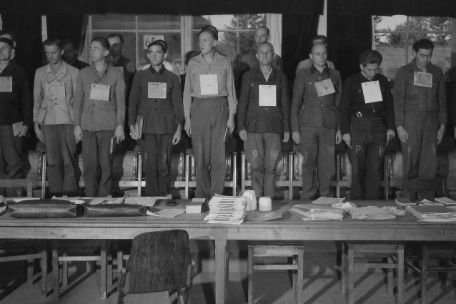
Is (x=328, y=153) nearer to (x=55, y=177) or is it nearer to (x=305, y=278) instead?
(x=305, y=278)

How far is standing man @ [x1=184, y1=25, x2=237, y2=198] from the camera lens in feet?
15.7

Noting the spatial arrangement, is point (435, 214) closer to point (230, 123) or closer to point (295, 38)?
point (230, 123)

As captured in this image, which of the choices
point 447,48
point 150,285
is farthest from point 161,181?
point 447,48

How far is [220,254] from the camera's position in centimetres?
307

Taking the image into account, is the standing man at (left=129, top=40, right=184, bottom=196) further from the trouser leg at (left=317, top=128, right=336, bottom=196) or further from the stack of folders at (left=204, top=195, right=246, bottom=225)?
the stack of folders at (left=204, top=195, right=246, bottom=225)

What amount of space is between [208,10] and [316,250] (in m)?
2.70

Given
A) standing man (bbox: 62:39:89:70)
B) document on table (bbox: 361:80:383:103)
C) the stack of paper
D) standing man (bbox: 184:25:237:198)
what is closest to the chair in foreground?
the stack of paper

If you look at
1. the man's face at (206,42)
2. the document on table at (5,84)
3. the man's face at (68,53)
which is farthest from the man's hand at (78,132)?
the man's face at (206,42)

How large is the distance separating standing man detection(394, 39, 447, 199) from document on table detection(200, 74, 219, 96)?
1562 millimetres

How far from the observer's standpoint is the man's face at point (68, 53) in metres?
5.57

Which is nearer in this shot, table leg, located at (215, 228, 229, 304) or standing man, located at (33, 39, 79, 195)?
table leg, located at (215, 228, 229, 304)

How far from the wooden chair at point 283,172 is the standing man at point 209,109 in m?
0.35

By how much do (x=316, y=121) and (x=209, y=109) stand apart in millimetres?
886

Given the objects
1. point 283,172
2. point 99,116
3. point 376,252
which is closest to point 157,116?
point 99,116
